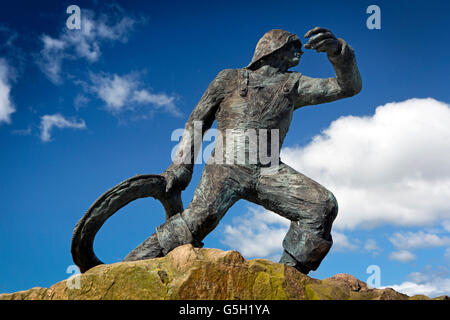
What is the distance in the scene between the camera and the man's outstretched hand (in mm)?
4305

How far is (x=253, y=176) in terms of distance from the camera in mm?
4496

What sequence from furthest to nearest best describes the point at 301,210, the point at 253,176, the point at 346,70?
1. the point at 346,70
2. the point at 253,176
3. the point at 301,210

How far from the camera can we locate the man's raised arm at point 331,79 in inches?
171

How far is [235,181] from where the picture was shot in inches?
176

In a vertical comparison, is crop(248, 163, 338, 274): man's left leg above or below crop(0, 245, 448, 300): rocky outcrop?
above

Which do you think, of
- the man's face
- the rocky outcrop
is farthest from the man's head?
the rocky outcrop

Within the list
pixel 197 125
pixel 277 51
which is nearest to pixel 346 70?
pixel 277 51

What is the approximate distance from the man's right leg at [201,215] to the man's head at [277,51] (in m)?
1.23

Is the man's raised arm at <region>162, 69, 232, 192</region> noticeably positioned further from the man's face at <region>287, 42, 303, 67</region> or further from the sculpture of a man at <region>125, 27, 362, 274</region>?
the man's face at <region>287, 42, 303, 67</region>

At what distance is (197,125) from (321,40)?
147cm

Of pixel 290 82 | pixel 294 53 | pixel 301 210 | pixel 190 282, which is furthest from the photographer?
pixel 294 53

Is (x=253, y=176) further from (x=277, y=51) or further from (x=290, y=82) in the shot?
(x=277, y=51)

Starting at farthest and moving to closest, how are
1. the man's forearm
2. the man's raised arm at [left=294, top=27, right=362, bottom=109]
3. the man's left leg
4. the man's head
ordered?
the man's head
the man's forearm
the man's raised arm at [left=294, top=27, right=362, bottom=109]
the man's left leg

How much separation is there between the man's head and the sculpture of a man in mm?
10
